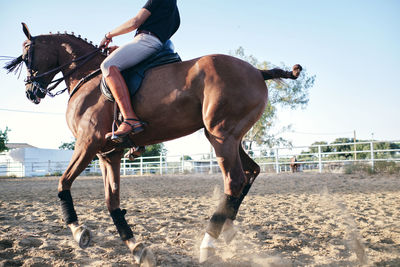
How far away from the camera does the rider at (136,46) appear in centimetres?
298

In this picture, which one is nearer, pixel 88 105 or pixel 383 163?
pixel 88 105

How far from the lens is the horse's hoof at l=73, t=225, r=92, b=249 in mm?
2891

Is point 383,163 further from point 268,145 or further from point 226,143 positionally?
point 268,145

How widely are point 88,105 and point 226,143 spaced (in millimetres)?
1547

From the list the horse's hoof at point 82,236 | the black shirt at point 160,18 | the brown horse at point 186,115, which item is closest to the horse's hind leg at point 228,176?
the brown horse at point 186,115

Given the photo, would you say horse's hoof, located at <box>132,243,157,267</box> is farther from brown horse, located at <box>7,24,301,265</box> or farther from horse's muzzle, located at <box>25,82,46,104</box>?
horse's muzzle, located at <box>25,82,46,104</box>

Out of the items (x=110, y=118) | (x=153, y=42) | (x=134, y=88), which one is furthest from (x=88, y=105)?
(x=153, y=42)

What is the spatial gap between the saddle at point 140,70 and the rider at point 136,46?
0.06m

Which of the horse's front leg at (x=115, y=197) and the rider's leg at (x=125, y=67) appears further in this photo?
the horse's front leg at (x=115, y=197)

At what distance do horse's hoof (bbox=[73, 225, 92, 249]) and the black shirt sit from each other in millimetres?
2186

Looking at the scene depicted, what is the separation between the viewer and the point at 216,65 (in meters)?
3.00

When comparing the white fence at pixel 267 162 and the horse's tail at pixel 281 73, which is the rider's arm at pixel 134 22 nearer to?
the horse's tail at pixel 281 73

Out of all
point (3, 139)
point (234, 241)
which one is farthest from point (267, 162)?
point (3, 139)

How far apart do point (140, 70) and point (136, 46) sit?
0.27 metres
